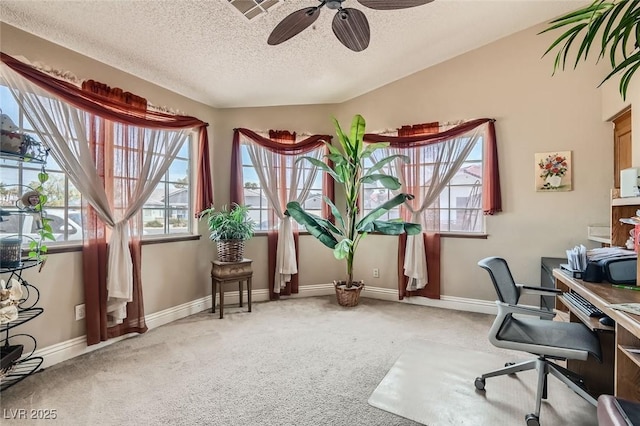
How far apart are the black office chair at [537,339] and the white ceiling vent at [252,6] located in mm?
2370

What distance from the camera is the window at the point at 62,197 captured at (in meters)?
2.28

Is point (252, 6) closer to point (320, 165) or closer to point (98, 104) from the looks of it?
point (98, 104)

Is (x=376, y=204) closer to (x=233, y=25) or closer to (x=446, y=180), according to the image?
(x=446, y=180)

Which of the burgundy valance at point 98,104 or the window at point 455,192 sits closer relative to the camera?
the burgundy valance at point 98,104

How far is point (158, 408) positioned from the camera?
189 centimetres

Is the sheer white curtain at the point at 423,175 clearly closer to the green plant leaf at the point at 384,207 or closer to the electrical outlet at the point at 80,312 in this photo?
the green plant leaf at the point at 384,207

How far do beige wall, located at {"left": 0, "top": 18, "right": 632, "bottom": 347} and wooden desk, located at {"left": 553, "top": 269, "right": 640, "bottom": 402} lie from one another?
A: 148cm

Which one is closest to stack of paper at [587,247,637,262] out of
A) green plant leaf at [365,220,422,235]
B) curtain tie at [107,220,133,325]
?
green plant leaf at [365,220,422,235]

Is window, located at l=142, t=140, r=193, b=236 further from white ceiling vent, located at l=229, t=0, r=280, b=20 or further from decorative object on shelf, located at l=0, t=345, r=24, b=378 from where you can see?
white ceiling vent, located at l=229, t=0, r=280, b=20

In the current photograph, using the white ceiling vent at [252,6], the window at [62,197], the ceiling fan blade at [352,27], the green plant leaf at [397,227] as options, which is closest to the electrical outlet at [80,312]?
the window at [62,197]

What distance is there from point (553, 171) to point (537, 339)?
223cm

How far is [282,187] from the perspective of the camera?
4.10m

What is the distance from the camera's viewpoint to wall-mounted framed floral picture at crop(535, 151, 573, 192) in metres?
3.22

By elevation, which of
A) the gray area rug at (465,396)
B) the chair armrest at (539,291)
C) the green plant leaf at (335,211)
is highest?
the green plant leaf at (335,211)
